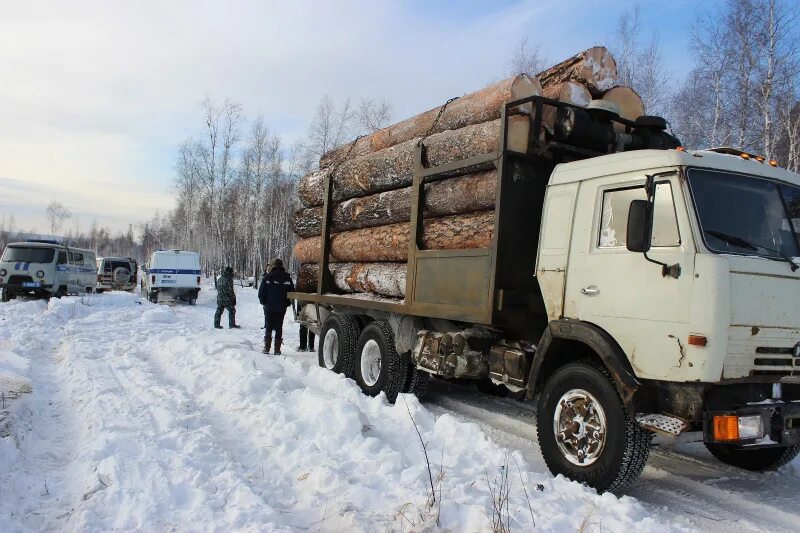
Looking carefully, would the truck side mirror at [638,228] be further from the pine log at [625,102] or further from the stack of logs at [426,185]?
the pine log at [625,102]

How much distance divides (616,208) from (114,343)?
32.4 ft

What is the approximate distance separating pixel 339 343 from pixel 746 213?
18.7ft

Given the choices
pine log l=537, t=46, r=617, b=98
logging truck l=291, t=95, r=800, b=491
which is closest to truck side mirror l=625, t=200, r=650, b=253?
logging truck l=291, t=95, r=800, b=491

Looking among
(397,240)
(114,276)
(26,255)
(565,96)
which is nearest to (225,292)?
(397,240)

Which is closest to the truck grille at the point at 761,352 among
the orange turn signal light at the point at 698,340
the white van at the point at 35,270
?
the orange turn signal light at the point at 698,340

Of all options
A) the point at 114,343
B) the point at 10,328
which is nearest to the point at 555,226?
the point at 114,343

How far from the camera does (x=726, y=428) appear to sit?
3746 mm

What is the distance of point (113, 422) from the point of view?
5293 millimetres

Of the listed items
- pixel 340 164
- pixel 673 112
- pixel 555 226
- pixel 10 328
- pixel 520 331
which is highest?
pixel 673 112

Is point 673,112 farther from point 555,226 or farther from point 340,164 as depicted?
point 555,226

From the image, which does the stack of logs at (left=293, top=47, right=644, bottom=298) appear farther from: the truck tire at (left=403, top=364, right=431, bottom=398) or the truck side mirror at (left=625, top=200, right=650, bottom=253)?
the truck side mirror at (left=625, top=200, right=650, bottom=253)

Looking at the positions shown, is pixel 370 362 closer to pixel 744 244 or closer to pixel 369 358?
pixel 369 358

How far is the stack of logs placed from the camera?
5.80m

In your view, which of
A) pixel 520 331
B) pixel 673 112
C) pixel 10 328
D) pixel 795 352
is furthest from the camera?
pixel 673 112
